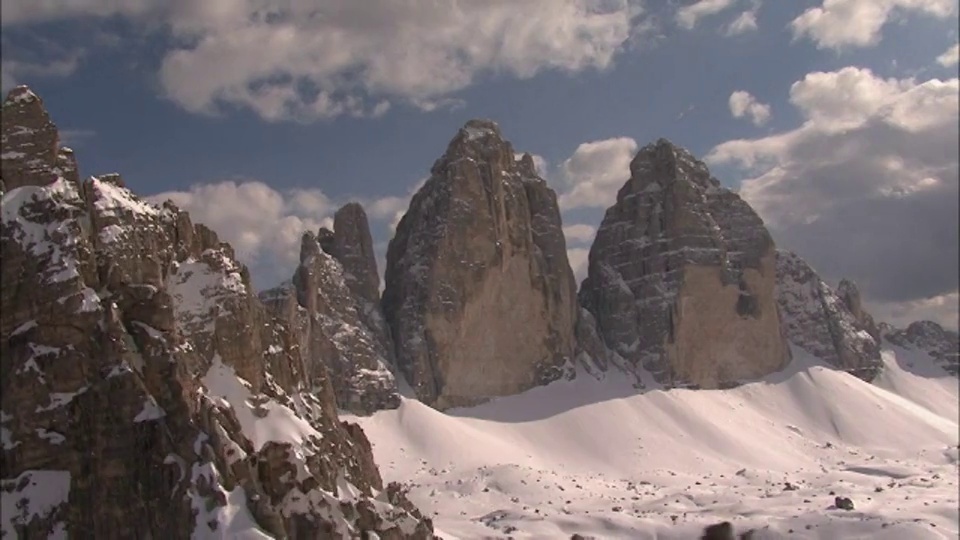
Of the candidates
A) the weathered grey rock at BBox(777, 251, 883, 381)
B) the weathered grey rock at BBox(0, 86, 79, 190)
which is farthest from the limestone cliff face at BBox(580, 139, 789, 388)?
the weathered grey rock at BBox(0, 86, 79, 190)

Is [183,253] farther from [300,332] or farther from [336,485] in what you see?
[300,332]

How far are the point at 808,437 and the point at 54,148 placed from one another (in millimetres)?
126895

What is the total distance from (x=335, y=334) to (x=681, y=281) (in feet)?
209

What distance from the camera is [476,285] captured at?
485 feet

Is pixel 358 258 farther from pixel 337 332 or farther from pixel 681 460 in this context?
pixel 681 460

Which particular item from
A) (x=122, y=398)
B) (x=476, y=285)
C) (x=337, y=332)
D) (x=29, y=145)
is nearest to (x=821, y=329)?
(x=476, y=285)

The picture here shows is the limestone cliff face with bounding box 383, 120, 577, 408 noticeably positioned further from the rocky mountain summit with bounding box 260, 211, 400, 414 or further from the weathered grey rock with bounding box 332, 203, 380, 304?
the rocky mountain summit with bounding box 260, 211, 400, 414

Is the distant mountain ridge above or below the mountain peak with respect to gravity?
below

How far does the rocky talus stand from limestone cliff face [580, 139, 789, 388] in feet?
340

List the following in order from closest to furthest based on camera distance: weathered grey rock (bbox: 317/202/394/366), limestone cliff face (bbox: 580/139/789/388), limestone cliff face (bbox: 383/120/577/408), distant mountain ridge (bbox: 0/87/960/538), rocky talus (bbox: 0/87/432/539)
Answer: rocky talus (bbox: 0/87/432/539) → distant mountain ridge (bbox: 0/87/960/538) → limestone cliff face (bbox: 383/120/577/408) → weathered grey rock (bbox: 317/202/394/366) → limestone cliff face (bbox: 580/139/789/388)

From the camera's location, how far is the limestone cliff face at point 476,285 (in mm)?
145125

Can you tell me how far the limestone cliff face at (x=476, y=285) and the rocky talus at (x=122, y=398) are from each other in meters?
75.1

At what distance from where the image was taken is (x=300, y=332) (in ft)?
411

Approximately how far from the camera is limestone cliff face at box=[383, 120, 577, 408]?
145 m
